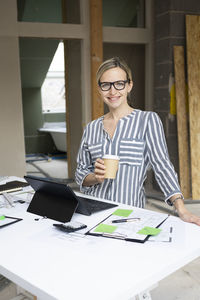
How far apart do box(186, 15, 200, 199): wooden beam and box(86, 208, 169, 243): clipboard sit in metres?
2.91

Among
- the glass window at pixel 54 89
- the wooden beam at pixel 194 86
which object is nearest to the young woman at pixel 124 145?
the wooden beam at pixel 194 86

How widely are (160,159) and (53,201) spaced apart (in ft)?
2.01

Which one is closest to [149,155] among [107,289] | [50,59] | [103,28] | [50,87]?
[107,289]

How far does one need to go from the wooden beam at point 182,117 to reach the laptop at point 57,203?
2905 mm

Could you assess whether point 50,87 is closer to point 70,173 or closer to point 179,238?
point 70,173

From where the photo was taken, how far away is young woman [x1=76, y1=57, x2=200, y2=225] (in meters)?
1.74

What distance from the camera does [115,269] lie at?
1.07 meters

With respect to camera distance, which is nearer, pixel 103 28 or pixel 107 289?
pixel 107 289

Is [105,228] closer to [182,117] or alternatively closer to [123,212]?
[123,212]

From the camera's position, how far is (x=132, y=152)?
5.94 feet

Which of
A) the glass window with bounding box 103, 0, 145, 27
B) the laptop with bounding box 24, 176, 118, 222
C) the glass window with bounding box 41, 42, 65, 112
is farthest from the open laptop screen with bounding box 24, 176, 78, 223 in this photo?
the glass window with bounding box 41, 42, 65, 112

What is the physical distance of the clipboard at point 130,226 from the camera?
51.5 inches

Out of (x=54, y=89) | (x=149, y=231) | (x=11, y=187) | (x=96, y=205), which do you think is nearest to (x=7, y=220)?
(x=96, y=205)

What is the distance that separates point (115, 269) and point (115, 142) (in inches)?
35.0
